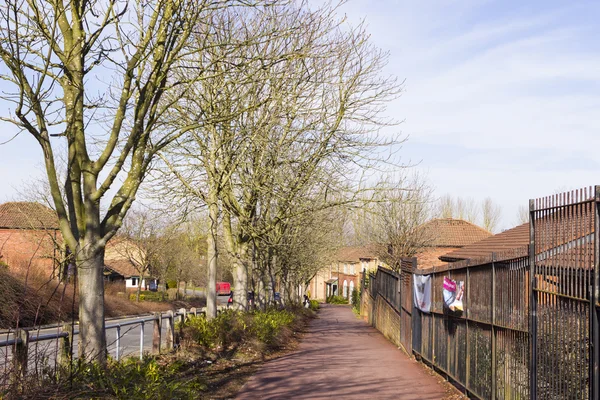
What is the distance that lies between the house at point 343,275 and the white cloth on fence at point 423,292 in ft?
214

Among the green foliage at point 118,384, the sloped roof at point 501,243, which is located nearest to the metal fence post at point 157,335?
the green foliage at point 118,384

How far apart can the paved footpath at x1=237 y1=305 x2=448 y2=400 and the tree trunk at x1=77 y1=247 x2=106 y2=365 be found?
2.30m

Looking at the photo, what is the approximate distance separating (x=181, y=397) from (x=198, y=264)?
78.0m

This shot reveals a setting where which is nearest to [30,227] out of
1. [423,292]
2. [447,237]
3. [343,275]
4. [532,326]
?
[447,237]

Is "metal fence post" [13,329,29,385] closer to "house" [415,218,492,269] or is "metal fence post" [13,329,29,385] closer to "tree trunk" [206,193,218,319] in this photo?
"tree trunk" [206,193,218,319]

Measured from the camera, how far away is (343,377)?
42.6ft

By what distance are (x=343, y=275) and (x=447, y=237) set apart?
45047 mm

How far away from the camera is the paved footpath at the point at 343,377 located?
11.1 m

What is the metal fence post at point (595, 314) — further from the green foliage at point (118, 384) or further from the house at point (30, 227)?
the house at point (30, 227)

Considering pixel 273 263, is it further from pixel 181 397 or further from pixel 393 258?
pixel 181 397

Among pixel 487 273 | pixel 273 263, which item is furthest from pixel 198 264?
pixel 487 273

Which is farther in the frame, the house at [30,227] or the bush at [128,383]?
the house at [30,227]

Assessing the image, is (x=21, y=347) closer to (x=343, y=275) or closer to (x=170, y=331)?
(x=170, y=331)

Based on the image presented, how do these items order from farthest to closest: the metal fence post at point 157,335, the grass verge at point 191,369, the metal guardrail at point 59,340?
the metal fence post at point 157,335, the metal guardrail at point 59,340, the grass verge at point 191,369
